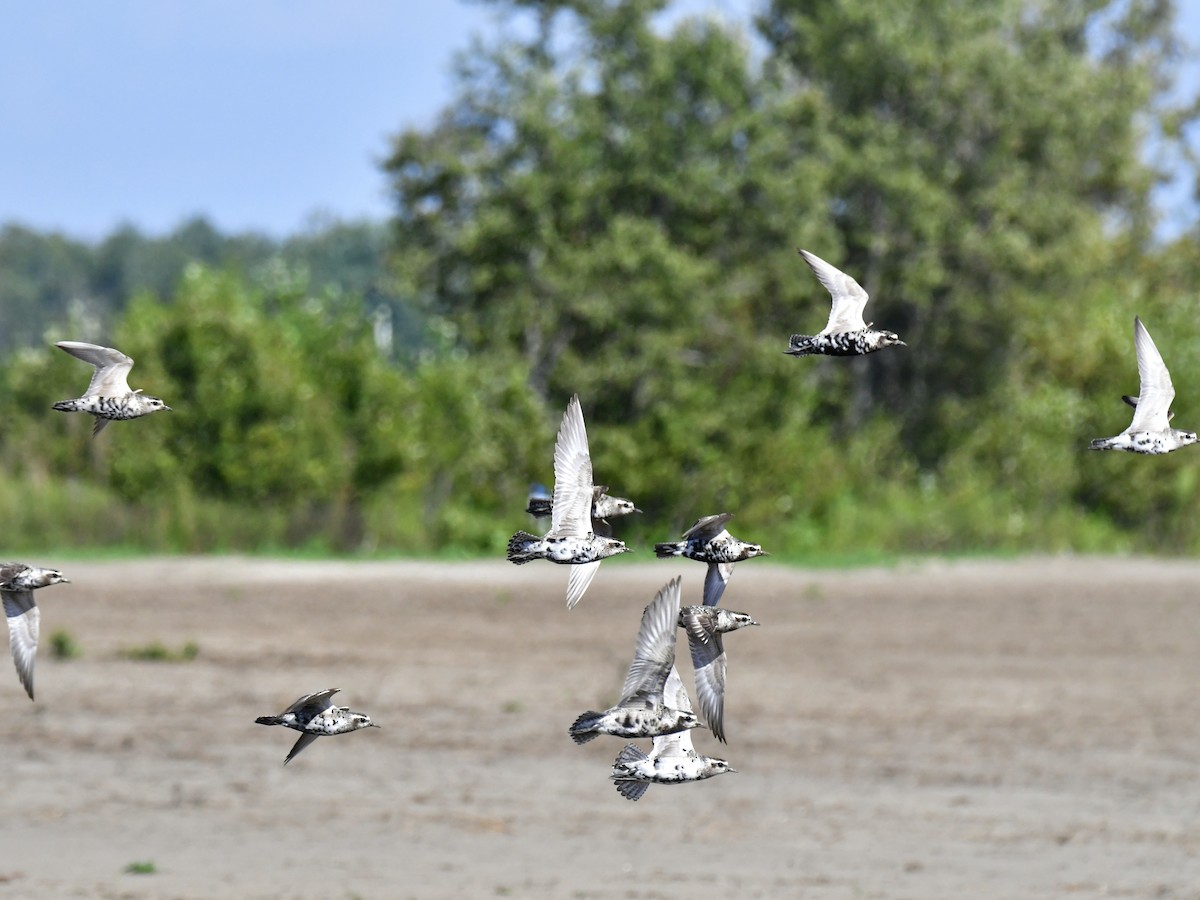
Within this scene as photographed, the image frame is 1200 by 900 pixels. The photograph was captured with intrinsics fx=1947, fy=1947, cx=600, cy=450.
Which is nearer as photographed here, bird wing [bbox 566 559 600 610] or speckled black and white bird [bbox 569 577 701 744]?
bird wing [bbox 566 559 600 610]

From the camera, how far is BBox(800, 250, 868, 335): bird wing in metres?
7.42

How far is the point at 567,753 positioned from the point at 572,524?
81.1 ft

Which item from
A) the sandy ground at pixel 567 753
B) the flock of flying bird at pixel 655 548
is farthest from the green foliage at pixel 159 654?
the flock of flying bird at pixel 655 548

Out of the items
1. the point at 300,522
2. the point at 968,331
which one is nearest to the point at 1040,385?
the point at 968,331

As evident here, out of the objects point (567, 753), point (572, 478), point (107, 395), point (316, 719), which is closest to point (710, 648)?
point (572, 478)

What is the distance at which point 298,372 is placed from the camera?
57.5 m

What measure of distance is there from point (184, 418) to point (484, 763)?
29.5m

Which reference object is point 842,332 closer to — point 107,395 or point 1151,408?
point 1151,408

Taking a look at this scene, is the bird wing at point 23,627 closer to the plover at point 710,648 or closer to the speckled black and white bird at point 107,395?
the speckled black and white bird at point 107,395

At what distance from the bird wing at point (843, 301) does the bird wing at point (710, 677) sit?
128 cm

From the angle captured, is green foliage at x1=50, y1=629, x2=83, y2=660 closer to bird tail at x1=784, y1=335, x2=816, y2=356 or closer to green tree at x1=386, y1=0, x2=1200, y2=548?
green tree at x1=386, y1=0, x2=1200, y2=548

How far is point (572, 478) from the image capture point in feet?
25.1

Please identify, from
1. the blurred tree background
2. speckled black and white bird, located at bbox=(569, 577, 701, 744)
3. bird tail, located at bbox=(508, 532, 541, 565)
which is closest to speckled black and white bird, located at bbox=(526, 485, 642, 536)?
bird tail, located at bbox=(508, 532, 541, 565)

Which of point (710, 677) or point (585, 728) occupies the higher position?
point (710, 677)
